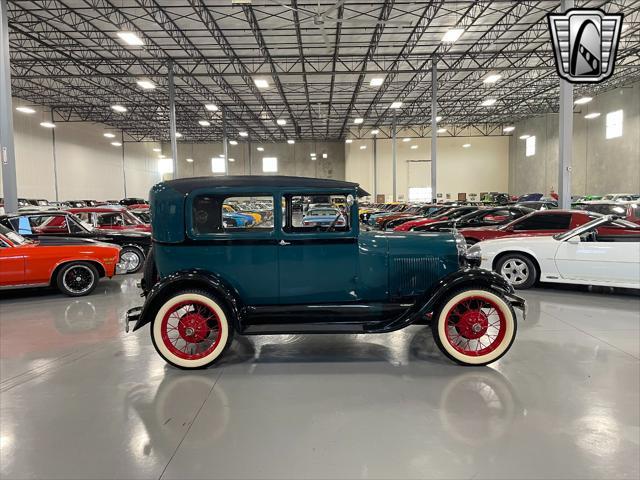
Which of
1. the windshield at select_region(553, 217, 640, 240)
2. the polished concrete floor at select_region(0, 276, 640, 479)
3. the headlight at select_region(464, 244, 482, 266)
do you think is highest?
the windshield at select_region(553, 217, 640, 240)

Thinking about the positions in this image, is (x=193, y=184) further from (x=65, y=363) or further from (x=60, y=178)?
(x=60, y=178)

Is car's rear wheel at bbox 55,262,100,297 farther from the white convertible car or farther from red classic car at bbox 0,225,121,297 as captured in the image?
the white convertible car

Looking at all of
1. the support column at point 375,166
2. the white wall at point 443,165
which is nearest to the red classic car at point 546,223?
the support column at point 375,166

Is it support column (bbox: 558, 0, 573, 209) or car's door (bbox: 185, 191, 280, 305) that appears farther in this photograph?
support column (bbox: 558, 0, 573, 209)

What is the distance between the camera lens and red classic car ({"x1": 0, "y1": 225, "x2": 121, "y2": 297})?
7.07 metres

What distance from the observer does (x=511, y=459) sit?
2.80 m

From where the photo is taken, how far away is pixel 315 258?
172 inches

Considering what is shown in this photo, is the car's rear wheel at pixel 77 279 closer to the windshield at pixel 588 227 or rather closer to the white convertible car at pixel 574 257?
the white convertible car at pixel 574 257

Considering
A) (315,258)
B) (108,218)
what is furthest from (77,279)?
(315,258)

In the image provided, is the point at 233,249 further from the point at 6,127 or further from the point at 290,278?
the point at 6,127

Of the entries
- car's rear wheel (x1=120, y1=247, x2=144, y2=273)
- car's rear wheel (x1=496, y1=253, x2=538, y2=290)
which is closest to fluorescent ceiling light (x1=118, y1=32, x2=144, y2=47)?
car's rear wheel (x1=120, y1=247, x2=144, y2=273)

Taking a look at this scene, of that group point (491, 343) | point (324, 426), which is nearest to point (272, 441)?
point (324, 426)

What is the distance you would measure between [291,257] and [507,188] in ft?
129

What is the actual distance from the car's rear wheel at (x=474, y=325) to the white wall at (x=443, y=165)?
116ft
